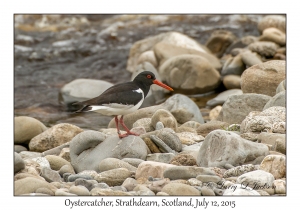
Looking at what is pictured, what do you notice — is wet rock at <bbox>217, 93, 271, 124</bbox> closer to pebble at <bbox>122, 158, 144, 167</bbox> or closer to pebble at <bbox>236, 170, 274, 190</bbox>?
pebble at <bbox>122, 158, 144, 167</bbox>

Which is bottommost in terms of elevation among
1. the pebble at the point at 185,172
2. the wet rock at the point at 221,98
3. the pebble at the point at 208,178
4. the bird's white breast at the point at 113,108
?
the pebble at the point at 208,178

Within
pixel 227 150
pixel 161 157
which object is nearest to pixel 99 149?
pixel 161 157

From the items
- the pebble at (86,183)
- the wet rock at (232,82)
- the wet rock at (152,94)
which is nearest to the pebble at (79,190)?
the pebble at (86,183)

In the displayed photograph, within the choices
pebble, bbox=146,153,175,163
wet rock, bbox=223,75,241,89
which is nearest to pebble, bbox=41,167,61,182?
pebble, bbox=146,153,175,163

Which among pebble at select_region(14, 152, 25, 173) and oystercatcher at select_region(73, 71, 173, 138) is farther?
oystercatcher at select_region(73, 71, 173, 138)

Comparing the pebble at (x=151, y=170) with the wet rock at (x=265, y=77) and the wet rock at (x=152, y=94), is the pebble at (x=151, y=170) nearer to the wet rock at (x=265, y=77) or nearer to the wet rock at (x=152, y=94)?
the wet rock at (x=265, y=77)

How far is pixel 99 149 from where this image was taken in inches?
307

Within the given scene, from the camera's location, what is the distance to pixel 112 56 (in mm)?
19000

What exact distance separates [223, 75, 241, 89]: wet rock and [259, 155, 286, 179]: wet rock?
875 cm

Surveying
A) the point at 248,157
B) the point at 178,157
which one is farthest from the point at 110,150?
the point at 248,157

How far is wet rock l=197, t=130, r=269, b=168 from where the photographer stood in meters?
6.81

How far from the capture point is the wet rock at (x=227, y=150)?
268 inches

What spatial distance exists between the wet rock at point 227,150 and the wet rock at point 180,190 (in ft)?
3.33

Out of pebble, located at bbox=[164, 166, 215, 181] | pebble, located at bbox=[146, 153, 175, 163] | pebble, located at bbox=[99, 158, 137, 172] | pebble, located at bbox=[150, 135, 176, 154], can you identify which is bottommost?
pebble, located at bbox=[164, 166, 215, 181]
